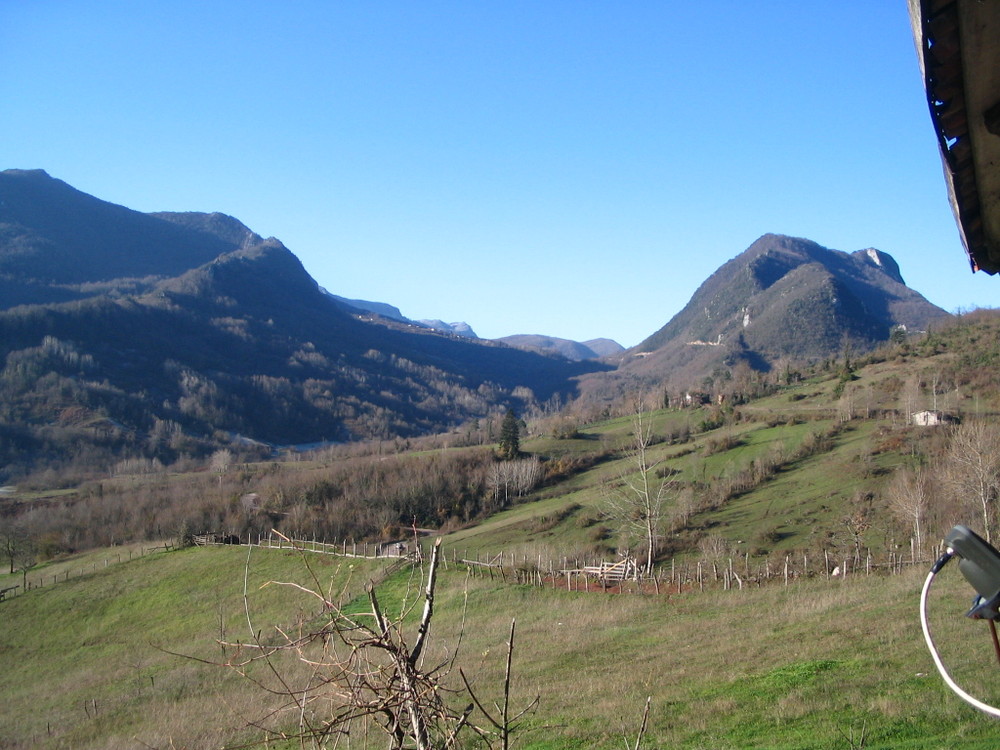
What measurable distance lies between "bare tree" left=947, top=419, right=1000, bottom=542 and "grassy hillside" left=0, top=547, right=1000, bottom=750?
15768 mm

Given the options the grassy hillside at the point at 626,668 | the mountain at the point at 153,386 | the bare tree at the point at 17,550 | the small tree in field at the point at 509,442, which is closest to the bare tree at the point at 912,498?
the grassy hillside at the point at 626,668

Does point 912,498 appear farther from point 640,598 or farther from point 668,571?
point 640,598

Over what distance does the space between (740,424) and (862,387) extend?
12429 millimetres

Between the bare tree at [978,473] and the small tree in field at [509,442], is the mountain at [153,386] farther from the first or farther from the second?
the bare tree at [978,473]

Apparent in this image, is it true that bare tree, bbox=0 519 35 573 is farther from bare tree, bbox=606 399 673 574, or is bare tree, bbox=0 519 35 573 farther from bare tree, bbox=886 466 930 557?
bare tree, bbox=886 466 930 557

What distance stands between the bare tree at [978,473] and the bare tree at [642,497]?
1334 centimetres

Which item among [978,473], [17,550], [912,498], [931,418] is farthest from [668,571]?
[17,550]

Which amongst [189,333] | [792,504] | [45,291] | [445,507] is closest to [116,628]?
[445,507]

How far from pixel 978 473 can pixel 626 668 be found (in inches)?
1023

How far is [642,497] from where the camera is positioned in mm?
43469

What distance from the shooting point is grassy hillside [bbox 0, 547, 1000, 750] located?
24.5 ft

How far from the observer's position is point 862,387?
6562 centimetres

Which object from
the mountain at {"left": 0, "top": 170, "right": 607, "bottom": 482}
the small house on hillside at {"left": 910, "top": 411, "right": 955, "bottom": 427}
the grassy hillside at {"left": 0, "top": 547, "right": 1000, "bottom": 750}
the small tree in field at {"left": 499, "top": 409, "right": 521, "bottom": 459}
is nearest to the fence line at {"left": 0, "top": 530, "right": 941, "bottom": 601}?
the grassy hillside at {"left": 0, "top": 547, "right": 1000, "bottom": 750}

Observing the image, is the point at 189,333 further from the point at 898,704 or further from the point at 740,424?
the point at 898,704
